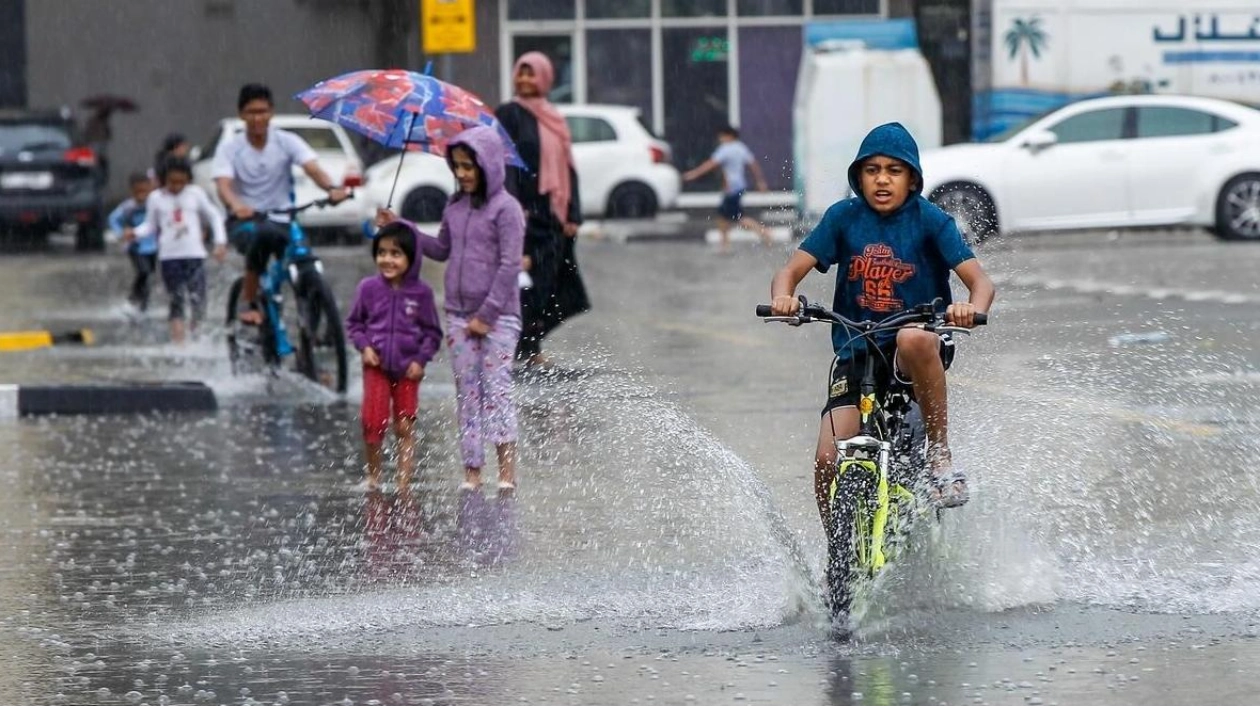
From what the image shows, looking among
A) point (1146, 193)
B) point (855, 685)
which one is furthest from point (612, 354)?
point (1146, 193)

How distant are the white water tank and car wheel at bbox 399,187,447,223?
4445 millimetres

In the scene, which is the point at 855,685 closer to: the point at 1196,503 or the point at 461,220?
the point at 1196,503

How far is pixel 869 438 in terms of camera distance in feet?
21.5

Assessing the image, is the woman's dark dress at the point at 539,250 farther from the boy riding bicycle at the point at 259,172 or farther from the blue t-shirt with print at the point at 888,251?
the blue t-shirt with print at the point at 888,251

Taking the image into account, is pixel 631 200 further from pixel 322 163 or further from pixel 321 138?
pixel 322 163

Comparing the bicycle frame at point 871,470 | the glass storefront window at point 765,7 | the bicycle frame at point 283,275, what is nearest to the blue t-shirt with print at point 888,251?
the bicycle frame at point 871,470

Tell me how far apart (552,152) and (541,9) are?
76.6 ft

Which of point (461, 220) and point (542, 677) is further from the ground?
point (461, 220)

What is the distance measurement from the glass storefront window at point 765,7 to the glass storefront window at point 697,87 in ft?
1.45

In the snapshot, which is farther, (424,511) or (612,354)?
(612,354)

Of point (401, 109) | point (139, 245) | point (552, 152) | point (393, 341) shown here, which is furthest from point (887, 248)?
point (139, 245)

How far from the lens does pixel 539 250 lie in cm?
1334

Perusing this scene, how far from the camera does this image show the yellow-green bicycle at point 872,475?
645 centimetres

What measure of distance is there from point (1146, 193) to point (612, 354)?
1143 centimetres
